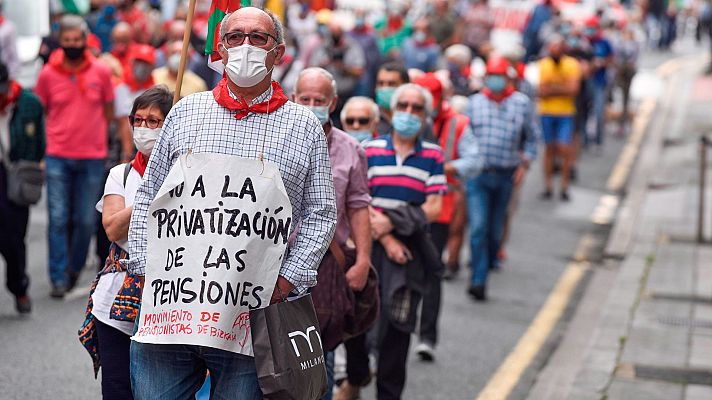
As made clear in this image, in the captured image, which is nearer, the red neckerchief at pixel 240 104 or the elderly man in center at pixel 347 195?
the red neckerchief at pixel 240 104

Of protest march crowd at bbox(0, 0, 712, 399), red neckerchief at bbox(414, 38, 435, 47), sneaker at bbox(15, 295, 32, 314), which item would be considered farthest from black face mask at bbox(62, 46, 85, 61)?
red neckerchief at bbox(414, 38, 435, 47)

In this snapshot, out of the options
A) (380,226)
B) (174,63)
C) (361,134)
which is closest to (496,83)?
(174,63)

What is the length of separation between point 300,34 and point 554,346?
12839 millimetres

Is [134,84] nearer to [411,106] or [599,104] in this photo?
[411,106]

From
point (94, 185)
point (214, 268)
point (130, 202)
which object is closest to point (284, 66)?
point (94, 185)

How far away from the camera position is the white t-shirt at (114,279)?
5.44 m

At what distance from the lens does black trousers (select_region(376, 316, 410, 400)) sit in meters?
7.37

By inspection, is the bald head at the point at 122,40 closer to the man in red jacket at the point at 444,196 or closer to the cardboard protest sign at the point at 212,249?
the man in red jacket at the point at 444,196

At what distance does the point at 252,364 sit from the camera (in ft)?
15.4

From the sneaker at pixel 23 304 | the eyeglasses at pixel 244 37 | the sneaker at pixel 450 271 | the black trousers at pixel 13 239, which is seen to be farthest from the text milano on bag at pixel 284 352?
the sneaker at pixel 450 271

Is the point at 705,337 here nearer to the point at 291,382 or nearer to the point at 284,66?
the point at 291,382

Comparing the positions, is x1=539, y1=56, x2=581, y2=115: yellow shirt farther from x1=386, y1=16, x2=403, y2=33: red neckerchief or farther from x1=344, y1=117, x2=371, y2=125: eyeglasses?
x1=344, y1=117, x2=371, y2=125: eyeglasses

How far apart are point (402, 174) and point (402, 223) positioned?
0.34 meters

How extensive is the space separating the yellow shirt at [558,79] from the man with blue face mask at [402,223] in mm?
8808
